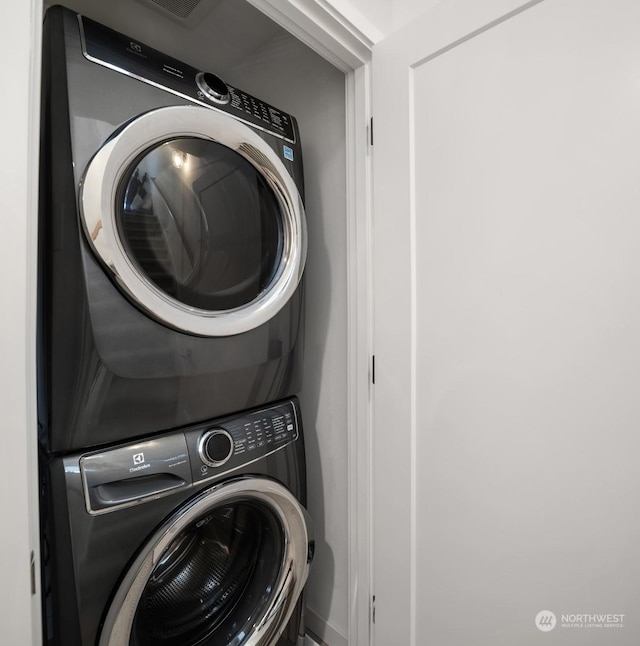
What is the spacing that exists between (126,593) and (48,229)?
0.80 m

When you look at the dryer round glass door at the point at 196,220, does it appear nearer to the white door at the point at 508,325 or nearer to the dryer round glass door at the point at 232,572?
the white door at the point at 508,325

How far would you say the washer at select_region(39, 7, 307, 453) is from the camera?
811 mm

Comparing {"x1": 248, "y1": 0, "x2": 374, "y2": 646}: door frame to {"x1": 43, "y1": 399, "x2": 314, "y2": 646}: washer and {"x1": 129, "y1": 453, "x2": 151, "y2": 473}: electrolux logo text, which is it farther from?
{"x1": 129, "y1": 453, "x2": 151, "y2": 473}: electrolux logo text

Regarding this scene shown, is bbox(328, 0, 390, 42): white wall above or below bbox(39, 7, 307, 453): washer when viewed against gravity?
above

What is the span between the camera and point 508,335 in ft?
3.14

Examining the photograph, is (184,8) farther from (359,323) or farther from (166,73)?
A: (359,323)

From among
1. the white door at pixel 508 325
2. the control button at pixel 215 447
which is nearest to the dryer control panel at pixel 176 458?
the control button at pixel 215 447

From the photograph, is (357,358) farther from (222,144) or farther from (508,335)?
(222,144)

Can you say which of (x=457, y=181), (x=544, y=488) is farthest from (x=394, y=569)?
(x=457, y=181)

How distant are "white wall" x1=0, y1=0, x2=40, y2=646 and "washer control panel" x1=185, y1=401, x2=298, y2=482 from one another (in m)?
0.38

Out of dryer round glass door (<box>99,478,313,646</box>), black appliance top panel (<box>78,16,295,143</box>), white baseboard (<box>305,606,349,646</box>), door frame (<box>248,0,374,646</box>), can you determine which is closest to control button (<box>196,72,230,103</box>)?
black appliance top panel (<box>78,16,295,143</box>)

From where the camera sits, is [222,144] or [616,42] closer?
[616,42]

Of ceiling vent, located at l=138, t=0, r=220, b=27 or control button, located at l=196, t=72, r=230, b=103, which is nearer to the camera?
control button, located at l=196, t=72, r=230, b=103

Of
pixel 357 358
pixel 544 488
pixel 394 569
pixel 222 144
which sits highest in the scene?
pixel 222 144
